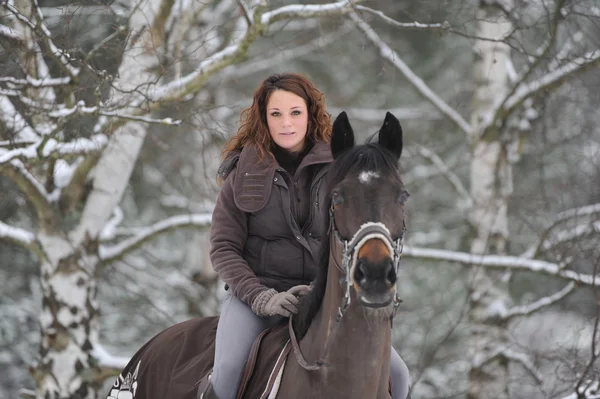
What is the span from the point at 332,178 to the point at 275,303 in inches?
26.7

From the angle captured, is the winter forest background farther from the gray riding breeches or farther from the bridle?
the bridle

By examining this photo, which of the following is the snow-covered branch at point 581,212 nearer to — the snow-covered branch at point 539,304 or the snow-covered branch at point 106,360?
the snow-covered branch at point 539,304

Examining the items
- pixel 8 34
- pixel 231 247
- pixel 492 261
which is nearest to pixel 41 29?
pixel 8 34

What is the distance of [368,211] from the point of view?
9.92 feet

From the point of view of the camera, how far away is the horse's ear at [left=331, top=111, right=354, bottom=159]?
332 cm

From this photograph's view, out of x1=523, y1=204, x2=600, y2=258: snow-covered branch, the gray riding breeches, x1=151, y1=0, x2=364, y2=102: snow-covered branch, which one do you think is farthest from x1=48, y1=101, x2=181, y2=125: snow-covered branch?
x1=523, y1=204, x2=600, y2=258: snow-covered branch

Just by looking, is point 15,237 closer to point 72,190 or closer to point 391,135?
point 72,190

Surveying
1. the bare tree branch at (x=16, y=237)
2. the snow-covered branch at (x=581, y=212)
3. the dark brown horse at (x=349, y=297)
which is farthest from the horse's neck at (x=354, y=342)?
the snow-covered branch at (x=581, y=212)

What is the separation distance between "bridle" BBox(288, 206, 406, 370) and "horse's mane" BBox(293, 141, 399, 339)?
75 millimetres

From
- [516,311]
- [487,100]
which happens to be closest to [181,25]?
[487,100]

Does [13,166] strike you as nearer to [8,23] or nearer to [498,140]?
[8,23]

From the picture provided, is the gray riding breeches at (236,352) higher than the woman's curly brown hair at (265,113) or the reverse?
the reverse

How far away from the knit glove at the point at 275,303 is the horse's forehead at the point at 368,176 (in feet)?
2.51

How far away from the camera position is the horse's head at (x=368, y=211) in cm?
284
